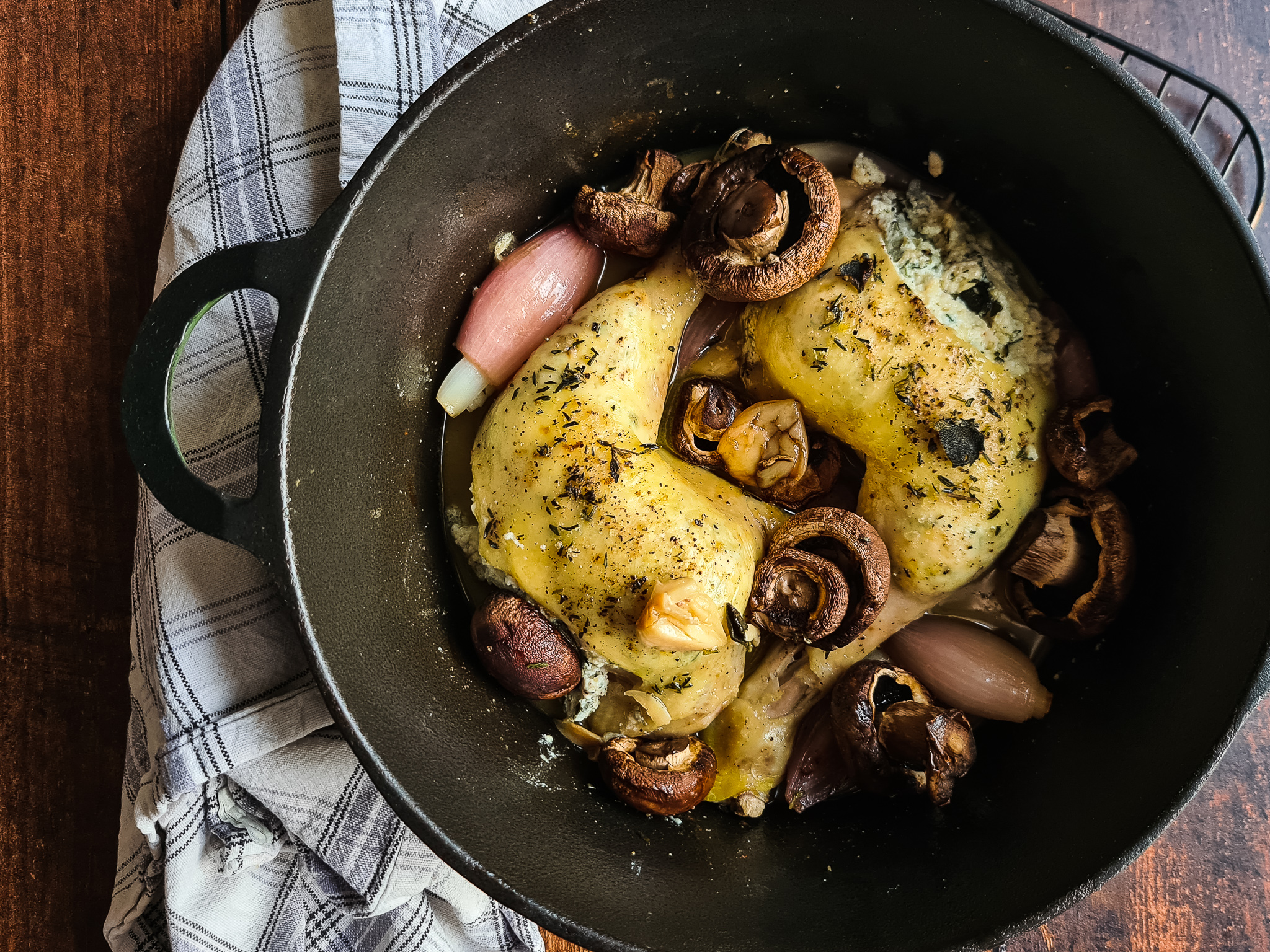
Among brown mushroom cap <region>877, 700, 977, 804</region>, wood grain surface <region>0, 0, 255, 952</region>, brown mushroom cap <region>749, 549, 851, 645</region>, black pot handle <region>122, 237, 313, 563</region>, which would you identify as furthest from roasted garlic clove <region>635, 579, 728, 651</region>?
wood grain surface <region>0, 0, 255, 952</region>

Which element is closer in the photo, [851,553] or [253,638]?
[851,553]

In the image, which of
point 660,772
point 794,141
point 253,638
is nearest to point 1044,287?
point 794,141

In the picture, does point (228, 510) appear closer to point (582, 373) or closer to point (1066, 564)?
point (582, 373)

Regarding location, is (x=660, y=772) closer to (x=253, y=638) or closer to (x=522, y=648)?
(x=522, y=648)

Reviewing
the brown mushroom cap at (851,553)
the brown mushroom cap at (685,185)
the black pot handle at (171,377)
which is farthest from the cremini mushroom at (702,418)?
the black pot handle at (171,377)

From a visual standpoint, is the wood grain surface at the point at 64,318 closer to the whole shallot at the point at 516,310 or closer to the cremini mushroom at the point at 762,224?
the whole shallot at the point at 516,310
